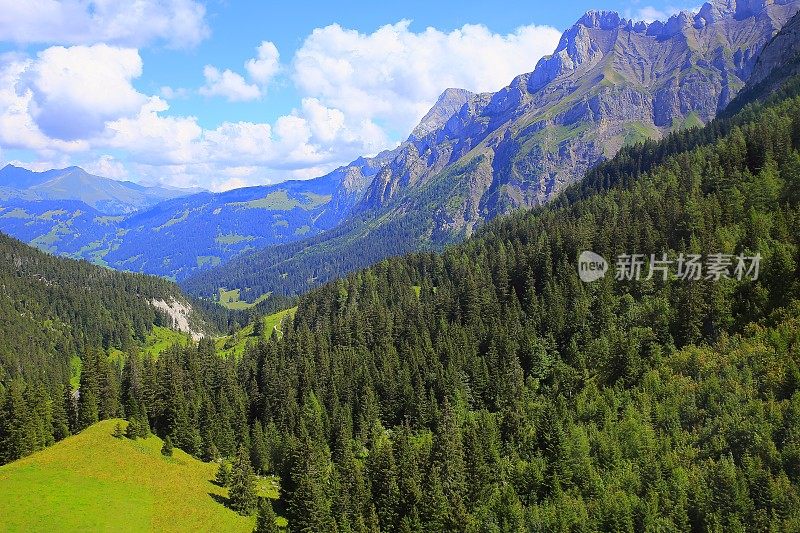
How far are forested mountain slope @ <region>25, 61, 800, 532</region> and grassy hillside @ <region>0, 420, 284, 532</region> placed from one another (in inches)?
471

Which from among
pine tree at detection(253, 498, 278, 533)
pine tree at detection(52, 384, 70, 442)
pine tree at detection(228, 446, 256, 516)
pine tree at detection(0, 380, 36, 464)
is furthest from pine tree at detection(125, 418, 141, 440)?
pine tree at detection(253, 498, 278, 533)

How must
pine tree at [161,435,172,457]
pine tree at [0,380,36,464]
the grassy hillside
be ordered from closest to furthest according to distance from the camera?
the grassy hillside, pine tree at [0,380,36,464], pine tree at [161,435,172,457]

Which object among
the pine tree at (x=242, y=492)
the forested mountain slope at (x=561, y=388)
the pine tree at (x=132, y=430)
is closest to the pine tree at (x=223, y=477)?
the pine tree at (x=242, y=492)

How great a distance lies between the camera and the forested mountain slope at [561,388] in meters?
60.9

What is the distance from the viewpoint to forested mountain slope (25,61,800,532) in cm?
6088

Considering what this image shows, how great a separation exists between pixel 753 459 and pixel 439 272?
13098 centimetres

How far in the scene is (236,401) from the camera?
11362 centimetres

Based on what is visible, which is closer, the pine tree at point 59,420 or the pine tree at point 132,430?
the pine tree at point 132,430

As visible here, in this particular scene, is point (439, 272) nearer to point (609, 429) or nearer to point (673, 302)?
point (673, 302)

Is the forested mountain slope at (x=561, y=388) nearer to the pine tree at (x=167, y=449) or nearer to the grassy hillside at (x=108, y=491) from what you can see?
the pine tree at (x=167, y=449)

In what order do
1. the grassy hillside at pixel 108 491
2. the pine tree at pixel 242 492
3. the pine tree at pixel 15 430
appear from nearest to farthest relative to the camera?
1. the grassy hillside at pixel 108 491
2. the pine tree at pixel 242 492
3. the pine tree at pixel 15 430

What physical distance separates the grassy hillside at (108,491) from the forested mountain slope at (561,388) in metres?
12.0

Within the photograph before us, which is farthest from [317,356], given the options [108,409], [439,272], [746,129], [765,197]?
[746,129]

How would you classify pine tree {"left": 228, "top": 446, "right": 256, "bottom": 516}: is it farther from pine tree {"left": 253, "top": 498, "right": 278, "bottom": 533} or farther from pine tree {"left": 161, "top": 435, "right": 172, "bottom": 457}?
pine tree {"left": 161, "top": 435, "right": 172, "bottom": 457}
